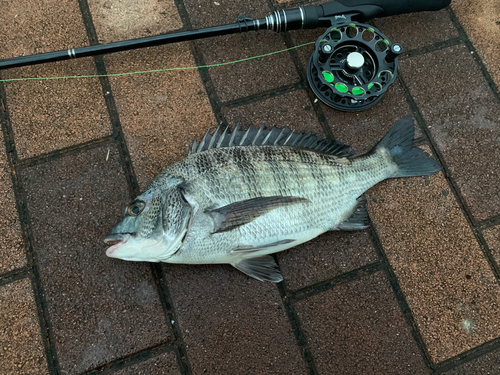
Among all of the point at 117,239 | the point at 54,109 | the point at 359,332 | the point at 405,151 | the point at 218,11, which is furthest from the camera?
the point at 218,11

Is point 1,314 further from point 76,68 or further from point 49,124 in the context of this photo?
point 76,68

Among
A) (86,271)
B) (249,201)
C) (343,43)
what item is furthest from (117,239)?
(343,43)

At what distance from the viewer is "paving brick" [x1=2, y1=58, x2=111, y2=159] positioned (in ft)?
7.74

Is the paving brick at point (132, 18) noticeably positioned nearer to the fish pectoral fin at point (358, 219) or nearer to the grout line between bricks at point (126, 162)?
the grout line between bricks at point (126, 162)

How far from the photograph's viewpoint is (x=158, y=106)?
2451 mm

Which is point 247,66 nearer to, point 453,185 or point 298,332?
point 453,185

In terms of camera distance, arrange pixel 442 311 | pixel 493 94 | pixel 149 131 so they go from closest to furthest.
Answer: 1. pixel 442 311
2. pixel 149 131
3. pixel 493 94

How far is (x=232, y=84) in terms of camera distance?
253 cm

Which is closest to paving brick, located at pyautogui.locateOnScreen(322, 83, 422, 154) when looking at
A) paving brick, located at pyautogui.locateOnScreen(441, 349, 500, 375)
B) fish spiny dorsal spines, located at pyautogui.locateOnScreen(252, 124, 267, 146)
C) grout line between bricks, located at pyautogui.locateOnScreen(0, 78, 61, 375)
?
fish spiny dorsal spines, located at pyautogui.locateOnScreen(252, 124, 267, 146)

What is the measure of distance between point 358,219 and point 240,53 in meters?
1.51

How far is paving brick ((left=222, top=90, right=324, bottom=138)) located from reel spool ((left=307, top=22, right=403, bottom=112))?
210 millimetres

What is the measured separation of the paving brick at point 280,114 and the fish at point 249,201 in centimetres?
24

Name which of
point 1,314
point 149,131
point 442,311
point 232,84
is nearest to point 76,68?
point 149,131

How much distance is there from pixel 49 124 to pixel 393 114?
2.52m
